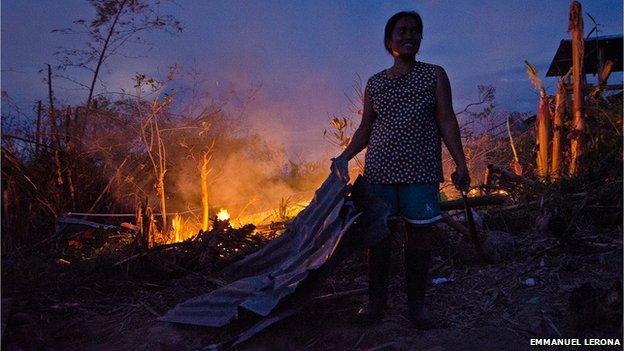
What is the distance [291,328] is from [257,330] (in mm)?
316

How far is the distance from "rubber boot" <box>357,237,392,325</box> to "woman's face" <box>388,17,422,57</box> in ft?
4.16

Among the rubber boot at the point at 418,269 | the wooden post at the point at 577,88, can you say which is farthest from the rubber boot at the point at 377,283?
the wooden post at the point at 577,88

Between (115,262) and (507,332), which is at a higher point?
(115,262)

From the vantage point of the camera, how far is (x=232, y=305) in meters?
3.18

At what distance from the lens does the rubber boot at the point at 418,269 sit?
2.97 m

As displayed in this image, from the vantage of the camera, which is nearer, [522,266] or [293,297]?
[293,297]

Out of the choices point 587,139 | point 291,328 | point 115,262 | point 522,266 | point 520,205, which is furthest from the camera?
point 587,139

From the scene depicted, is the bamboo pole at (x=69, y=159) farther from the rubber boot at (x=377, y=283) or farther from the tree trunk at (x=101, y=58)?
the rubber boot at (x=377, y=283)

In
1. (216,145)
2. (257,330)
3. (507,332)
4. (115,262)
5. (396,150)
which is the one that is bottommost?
(507,332)

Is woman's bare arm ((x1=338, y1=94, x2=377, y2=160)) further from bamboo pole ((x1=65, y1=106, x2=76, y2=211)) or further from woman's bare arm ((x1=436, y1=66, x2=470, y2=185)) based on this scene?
bamboo pole ((x1=65, y1=106, x2=76, y2=211))

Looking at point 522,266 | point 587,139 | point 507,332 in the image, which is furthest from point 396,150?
point 587,139

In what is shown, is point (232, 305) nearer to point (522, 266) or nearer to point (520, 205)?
point (522, 266)

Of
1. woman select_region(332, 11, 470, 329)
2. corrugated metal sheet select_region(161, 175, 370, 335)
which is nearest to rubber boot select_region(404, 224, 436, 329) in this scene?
woman select_region(332, 11, 470, 329)

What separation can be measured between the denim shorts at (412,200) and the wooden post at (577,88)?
14.0 ft
